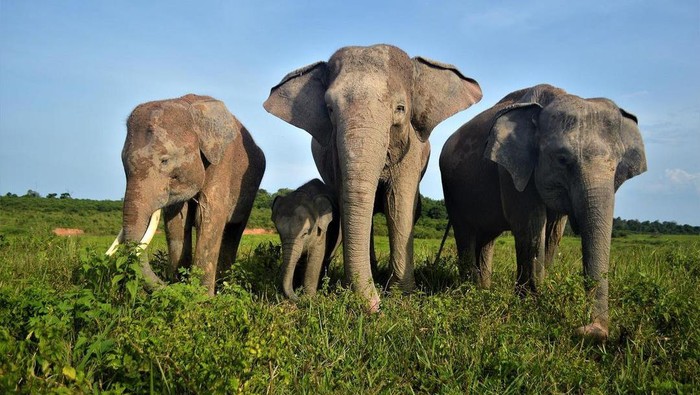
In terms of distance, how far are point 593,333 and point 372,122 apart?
2.76m

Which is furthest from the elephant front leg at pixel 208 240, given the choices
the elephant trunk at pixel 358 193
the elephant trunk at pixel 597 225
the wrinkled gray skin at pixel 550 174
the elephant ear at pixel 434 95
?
the elephant trunk at pixel 597 225

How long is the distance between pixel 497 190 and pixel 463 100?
3.97 ft

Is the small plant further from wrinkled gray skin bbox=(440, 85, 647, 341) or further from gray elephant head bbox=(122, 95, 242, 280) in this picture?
wrinkled gray skin bbox=(440, 85, 647, 341)

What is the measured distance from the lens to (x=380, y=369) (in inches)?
188

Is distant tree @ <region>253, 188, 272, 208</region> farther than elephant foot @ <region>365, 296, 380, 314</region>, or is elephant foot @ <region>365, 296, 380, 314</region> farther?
distant tree @ <region>253, 188, 272, 208</region>

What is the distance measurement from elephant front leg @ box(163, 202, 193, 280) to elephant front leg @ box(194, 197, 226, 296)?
344 millimetres

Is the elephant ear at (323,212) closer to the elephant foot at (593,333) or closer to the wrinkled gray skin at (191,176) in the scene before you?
the wrinkled gray skin at (191,176)

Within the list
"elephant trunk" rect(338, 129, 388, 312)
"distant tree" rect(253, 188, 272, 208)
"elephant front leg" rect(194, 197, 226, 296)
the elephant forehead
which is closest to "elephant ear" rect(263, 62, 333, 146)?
the elephant forehead

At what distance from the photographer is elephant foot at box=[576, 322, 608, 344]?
5.62 meters

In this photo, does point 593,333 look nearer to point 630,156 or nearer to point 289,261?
point 630,156

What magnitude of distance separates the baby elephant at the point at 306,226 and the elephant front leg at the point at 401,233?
709 mm

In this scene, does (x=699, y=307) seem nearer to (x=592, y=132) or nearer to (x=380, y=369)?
(x=592, y=132)

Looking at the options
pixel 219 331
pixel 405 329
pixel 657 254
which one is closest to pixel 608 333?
pixel 405 329

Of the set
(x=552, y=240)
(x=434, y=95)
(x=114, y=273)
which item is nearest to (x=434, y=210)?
(x=552, y=240)
